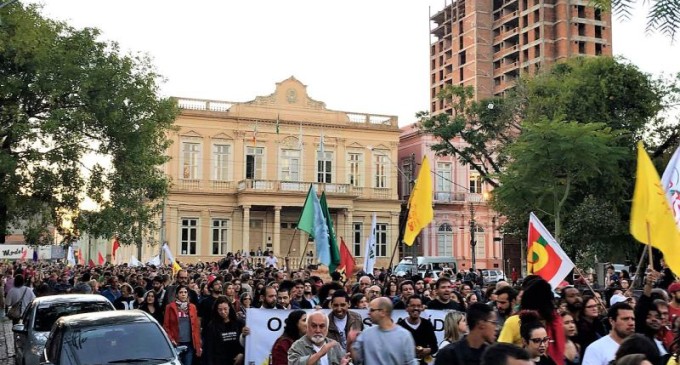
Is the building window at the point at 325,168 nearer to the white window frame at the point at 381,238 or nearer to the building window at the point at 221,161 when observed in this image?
the white window frame at the point at 381,238

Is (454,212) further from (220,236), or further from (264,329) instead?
(264,329)

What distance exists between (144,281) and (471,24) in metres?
70.7

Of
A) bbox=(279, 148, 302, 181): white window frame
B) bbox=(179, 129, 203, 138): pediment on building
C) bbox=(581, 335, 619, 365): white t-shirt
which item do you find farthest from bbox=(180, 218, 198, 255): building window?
bbox=(581, 335, 619, 365): white t-shirt

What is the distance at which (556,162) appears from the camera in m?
27.7

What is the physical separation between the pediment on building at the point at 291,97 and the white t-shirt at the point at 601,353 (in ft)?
152

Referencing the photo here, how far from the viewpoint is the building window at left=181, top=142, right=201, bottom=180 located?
4994 cm

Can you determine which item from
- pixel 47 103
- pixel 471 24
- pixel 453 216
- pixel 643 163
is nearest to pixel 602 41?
pixel 471 24

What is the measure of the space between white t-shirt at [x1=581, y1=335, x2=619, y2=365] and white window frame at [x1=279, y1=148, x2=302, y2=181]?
152ft

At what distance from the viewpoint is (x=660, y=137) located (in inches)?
1307

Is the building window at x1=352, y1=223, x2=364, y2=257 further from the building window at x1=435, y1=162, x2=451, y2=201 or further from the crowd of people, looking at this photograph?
the crowd of people

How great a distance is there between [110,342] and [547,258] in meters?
6.51

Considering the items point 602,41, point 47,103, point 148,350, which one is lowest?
point 148,350

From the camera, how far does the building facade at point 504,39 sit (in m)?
77.1

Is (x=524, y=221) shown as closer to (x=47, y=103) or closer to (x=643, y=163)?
(x=47, y=103)
